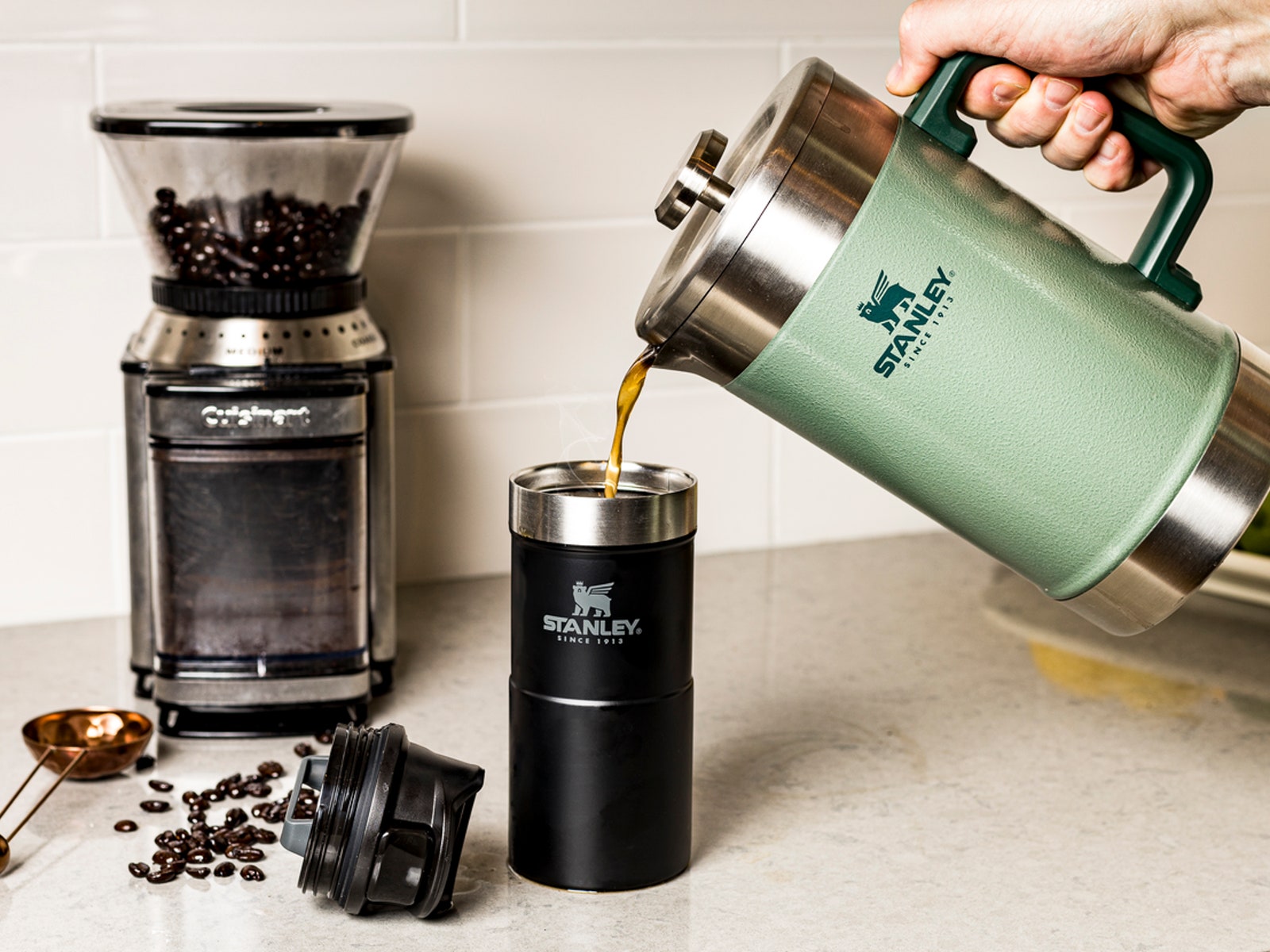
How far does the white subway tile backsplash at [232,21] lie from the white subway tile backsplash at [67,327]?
168 millimetres

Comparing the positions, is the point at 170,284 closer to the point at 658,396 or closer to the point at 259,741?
the point at 259,741

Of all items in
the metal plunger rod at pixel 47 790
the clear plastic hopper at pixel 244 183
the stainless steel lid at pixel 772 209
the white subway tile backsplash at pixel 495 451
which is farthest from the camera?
the white subway tile backsplash at pixel 495 451

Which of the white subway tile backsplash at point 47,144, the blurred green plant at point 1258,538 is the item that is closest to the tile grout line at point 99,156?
the white subway tile backsplash at point 47,144

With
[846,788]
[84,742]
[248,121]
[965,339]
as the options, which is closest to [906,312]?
[965,339]

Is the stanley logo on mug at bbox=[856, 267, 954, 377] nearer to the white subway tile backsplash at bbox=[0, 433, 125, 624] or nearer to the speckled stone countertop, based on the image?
the speckled stone countertop

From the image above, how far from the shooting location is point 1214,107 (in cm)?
93

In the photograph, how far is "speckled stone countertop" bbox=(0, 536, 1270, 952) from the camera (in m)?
0.80

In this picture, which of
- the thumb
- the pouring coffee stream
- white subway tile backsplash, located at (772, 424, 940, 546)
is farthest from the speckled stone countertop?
the thumb

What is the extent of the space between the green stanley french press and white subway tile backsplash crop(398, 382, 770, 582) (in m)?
0.56

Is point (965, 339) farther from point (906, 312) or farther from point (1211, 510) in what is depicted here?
point (1211, 510)

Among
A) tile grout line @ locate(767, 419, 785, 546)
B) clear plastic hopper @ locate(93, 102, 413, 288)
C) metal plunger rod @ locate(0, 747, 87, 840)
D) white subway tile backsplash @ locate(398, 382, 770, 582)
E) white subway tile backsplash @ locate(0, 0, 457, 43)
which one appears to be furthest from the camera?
tile grout line @ locate(767, 419, 785, 546)

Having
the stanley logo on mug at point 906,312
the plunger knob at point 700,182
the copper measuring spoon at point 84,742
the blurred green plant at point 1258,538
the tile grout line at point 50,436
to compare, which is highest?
the plunger knob at point 700,182

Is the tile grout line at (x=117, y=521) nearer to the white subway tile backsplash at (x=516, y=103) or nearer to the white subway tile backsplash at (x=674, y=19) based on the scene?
the white subway tile backsplash at (x=516, y=103)

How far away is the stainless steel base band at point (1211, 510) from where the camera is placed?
80 cm
